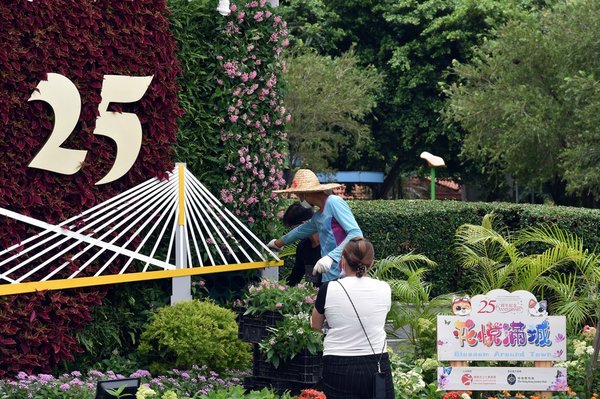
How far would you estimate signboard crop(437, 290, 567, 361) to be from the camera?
8.12 m

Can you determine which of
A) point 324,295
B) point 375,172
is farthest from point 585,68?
point 324,295

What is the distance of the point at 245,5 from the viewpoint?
10.2 m

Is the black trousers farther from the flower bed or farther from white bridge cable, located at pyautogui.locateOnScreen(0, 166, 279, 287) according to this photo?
white bridge cable, located at pyautogui.locateOnScreen(0, 166, 279, 287)

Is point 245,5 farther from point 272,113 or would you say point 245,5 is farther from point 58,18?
point 58,18

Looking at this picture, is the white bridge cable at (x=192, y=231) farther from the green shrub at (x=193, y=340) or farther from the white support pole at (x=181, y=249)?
the green shrub at (x=193, y=340)

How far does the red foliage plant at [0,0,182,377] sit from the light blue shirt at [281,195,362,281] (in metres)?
1.67

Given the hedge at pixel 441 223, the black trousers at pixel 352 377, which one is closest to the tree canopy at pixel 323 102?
the hedge at pixel 441 223

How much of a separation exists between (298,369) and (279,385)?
0.80ft

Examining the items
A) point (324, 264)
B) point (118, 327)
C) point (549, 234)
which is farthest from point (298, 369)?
point (549, 234)

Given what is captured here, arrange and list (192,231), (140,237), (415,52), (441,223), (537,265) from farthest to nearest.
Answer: (415,52), (441,223), (537,265), (192,231), (140,237)

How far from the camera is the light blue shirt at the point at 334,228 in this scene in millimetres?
8414

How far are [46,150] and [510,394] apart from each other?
13.8 feet

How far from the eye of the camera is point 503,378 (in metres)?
8.12

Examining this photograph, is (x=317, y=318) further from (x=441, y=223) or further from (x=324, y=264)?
(x=441, y=223)
